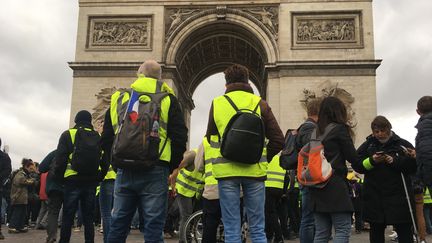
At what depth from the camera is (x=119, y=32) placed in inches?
822

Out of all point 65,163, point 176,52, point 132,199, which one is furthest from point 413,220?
point 176,52

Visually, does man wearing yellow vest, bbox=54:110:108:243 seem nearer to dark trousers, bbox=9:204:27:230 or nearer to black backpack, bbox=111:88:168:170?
black backpack, bbox=111:88:168:170

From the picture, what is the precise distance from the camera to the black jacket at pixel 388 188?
484cm

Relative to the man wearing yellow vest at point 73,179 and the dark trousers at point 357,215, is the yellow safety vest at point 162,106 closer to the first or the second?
the man wearing yellow vest at point 73,179

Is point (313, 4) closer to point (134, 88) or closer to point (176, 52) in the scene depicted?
point (176, 52)

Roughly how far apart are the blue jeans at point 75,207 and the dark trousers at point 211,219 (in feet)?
6.65

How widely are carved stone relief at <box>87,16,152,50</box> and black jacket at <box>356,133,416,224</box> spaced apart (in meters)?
16.6

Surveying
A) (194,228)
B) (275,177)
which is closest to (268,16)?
(275,177)

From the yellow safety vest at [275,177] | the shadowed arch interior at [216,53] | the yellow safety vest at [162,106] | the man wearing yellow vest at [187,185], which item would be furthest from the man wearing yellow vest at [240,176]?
the shadowed arch interior at [216,53]

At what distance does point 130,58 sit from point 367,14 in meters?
10.3

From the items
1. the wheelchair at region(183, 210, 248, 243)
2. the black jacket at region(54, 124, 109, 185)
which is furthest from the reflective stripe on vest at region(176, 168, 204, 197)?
the black jacket at region(54, 124, 109, 185)

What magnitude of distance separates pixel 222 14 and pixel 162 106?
17.2 meters

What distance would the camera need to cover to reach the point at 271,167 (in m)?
7.52

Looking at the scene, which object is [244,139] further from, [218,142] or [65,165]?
[65,165]
